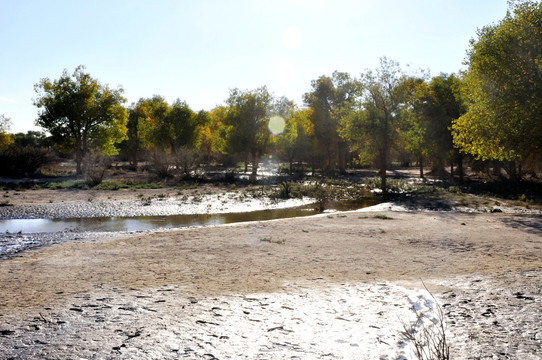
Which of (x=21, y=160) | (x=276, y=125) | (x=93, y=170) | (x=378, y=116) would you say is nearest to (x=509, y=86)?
(x=378, y=116)

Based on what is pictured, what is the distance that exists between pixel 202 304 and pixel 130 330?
149 centimetres

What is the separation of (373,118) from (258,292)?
90.8 ft

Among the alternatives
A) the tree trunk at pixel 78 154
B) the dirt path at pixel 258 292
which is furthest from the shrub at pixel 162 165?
the dirt path at pixel 258 292

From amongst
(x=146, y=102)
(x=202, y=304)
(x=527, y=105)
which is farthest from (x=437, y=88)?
(x=146, y=102)

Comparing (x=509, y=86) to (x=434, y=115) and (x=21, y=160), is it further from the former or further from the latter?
(x=21, y=160)

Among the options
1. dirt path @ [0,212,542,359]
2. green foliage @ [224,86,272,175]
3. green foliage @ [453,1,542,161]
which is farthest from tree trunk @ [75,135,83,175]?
green foliage @ [453,1,542,161]

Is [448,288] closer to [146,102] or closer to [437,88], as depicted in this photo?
[437,88]

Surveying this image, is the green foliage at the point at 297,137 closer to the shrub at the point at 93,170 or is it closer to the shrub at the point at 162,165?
the shrub at the point at 162,165

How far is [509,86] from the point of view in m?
20.4

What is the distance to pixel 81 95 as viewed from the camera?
157 feet

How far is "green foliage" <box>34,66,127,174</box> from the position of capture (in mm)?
47062

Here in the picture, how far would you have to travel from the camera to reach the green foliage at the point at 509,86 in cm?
1973

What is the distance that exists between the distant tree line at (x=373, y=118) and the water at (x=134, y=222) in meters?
11.6

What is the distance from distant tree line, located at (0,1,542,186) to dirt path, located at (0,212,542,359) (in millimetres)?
9585
